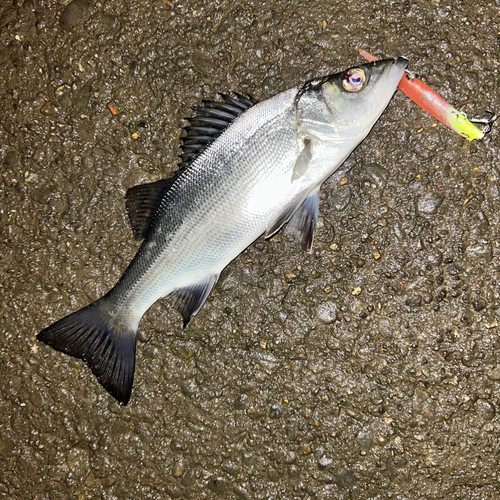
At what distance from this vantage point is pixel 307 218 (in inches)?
115

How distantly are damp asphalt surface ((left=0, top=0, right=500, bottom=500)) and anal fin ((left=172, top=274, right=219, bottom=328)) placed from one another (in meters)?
0.26

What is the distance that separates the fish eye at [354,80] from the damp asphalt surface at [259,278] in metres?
0.47

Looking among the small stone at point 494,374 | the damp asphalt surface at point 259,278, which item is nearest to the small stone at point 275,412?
the damp asphalt surface at point 259,278

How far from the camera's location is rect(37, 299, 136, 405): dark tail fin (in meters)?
2.93

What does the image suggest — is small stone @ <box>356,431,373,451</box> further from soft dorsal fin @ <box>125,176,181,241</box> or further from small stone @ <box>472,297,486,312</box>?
soft dorsal fin @ <box>125,176,181,241</box>

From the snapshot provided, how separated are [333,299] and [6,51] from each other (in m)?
3.05

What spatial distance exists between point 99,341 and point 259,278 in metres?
1.14

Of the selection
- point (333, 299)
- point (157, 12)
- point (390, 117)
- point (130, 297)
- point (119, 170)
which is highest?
point (157, 12)

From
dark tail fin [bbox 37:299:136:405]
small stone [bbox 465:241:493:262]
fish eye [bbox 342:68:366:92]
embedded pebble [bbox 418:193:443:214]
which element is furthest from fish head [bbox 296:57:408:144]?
dark tail fin [bbox 37:299:136:405]

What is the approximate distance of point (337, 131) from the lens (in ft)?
9.05

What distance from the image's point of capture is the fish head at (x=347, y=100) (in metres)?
2.71

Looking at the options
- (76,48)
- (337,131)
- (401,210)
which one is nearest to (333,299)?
(401,210)

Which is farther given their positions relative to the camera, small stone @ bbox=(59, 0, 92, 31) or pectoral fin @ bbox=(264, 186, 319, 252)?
small stone @ bbox=(59, 0, 92, 31)

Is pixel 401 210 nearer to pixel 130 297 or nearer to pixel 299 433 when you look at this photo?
pixel 299 433
